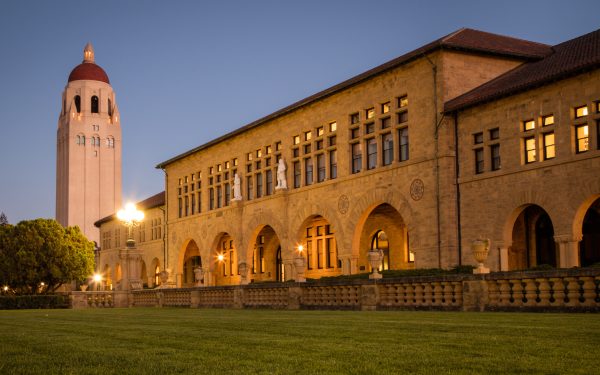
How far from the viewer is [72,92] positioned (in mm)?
117562

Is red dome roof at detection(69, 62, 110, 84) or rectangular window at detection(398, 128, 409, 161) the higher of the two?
red dome roof at detection(69, 62, 110, 84)

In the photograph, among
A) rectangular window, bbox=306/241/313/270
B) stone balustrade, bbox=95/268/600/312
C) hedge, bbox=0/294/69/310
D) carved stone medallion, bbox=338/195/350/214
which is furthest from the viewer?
rectangular window, bbox=306/241/313/270

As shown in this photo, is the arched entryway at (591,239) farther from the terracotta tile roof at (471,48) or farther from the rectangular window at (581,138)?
the terracotta tile roof at (471,48)

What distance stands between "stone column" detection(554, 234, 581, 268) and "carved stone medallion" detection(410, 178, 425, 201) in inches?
302

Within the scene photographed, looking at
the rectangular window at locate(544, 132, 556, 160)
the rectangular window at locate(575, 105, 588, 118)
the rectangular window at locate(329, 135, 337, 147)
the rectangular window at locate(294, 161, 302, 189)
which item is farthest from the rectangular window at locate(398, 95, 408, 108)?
the rectangular window at locate(294, 161, 302, 189)

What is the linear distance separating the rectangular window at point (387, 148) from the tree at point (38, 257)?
36457mm

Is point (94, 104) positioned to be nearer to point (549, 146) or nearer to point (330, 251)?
point (330, 251)

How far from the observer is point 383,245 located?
43.8m

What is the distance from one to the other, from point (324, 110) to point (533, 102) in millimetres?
14902

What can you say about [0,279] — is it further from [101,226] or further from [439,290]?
[439,290]

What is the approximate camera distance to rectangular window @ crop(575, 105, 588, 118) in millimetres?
28562

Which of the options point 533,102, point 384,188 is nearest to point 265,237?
point 384,188

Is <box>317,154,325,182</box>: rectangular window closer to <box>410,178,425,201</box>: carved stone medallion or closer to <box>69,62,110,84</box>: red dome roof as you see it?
<box>410,178,425,201</box>: carved stone medallion

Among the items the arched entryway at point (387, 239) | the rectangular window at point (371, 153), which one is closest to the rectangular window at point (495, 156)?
the rectangular window at point (371, 153)
